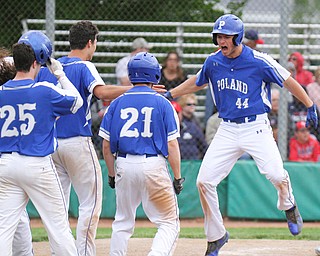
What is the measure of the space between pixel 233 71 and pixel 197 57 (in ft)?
16.9

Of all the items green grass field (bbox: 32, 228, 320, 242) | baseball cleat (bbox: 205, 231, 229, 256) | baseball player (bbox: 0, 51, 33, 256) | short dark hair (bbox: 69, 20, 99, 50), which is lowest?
green grass field (bbox: 32, 228, 320, 242)

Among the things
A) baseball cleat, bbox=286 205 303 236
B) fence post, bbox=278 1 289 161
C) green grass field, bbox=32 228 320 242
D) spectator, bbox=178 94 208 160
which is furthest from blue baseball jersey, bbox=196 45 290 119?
spectator, bbox=178 94 208 160

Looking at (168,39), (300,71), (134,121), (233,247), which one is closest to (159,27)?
(168,39)

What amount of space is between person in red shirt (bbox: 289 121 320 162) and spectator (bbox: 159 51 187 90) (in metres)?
1.80

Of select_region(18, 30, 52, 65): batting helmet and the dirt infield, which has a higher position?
select_region(18, 30, 52, 65): batting helmet

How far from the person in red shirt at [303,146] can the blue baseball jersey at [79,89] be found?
5.01 meters

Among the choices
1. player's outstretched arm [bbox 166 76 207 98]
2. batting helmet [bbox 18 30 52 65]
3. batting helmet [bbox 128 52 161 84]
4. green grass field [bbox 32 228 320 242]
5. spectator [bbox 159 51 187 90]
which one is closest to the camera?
batting helmet [bbox 18 30 52 65]

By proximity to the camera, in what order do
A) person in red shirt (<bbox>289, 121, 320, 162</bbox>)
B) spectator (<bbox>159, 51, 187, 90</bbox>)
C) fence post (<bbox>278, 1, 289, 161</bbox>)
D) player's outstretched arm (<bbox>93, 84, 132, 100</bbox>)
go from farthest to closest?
spectator (<bbox>159, 51, 187, 90</bbox>), person in red shirt (<bbox>289, 121, 320, 162</bbox>), fence post (<bbox>278, 1, 289, 161</bbox>), player's outstretched arm (<bbox>93, 84, 132, 100</bbox>)

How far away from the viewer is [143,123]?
21.5 feet

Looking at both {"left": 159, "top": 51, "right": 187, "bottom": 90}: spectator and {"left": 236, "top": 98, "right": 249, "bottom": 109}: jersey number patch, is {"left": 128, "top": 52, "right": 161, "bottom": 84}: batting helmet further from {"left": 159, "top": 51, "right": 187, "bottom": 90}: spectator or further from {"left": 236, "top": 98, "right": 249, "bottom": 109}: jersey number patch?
{"left": 159, "top": 51, "right": 187, "bottom": 90}: spectator

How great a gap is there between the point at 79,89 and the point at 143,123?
980 mm

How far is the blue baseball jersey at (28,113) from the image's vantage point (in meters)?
6.18

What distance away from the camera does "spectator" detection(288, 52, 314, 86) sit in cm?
1224

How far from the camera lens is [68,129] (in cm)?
723
